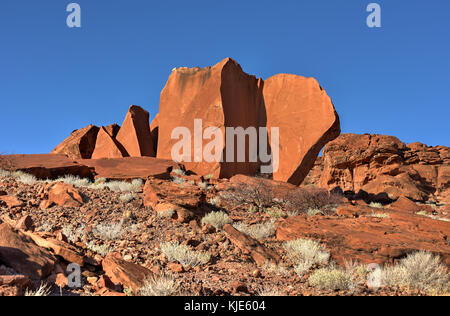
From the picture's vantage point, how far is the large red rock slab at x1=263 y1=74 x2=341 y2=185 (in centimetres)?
1580

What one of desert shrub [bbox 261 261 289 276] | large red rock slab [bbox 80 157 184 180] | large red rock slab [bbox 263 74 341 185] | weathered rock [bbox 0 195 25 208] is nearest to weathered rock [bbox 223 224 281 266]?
desert shrub [bbox 261 261 289 276]

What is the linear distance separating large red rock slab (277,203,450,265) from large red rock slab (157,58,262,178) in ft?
26.0

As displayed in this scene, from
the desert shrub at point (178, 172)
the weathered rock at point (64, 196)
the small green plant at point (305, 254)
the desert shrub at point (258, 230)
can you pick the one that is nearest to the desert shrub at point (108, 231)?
the weathered rock at point (64, 196)

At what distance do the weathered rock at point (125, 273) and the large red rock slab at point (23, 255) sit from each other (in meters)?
0.65

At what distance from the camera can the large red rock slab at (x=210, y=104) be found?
15164 mm

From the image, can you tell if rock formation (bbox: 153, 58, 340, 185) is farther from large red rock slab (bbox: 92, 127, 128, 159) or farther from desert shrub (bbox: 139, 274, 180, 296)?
desert shrub (bbox: 139, 274, 180, 296)

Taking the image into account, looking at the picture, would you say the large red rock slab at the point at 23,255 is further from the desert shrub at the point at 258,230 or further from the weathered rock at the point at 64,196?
the desert shrub at the point at 258,230

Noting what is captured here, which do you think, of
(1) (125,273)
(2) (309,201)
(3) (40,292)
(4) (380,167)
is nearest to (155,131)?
(2) (309,201)

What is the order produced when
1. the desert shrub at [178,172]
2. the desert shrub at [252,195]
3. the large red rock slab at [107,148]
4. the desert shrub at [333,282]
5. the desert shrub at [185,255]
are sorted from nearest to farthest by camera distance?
the desert shrub at [333,282] → the desert shrub at [185,255] → the desert shrub at [252,195] → the desert shrub at [178,172] → the large red rock slab at [107,148]

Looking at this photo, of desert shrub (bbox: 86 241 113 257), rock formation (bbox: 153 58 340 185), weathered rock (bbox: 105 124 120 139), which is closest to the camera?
desert shrub (bbox: 86 241 113 257)

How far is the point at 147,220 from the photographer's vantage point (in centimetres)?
689
